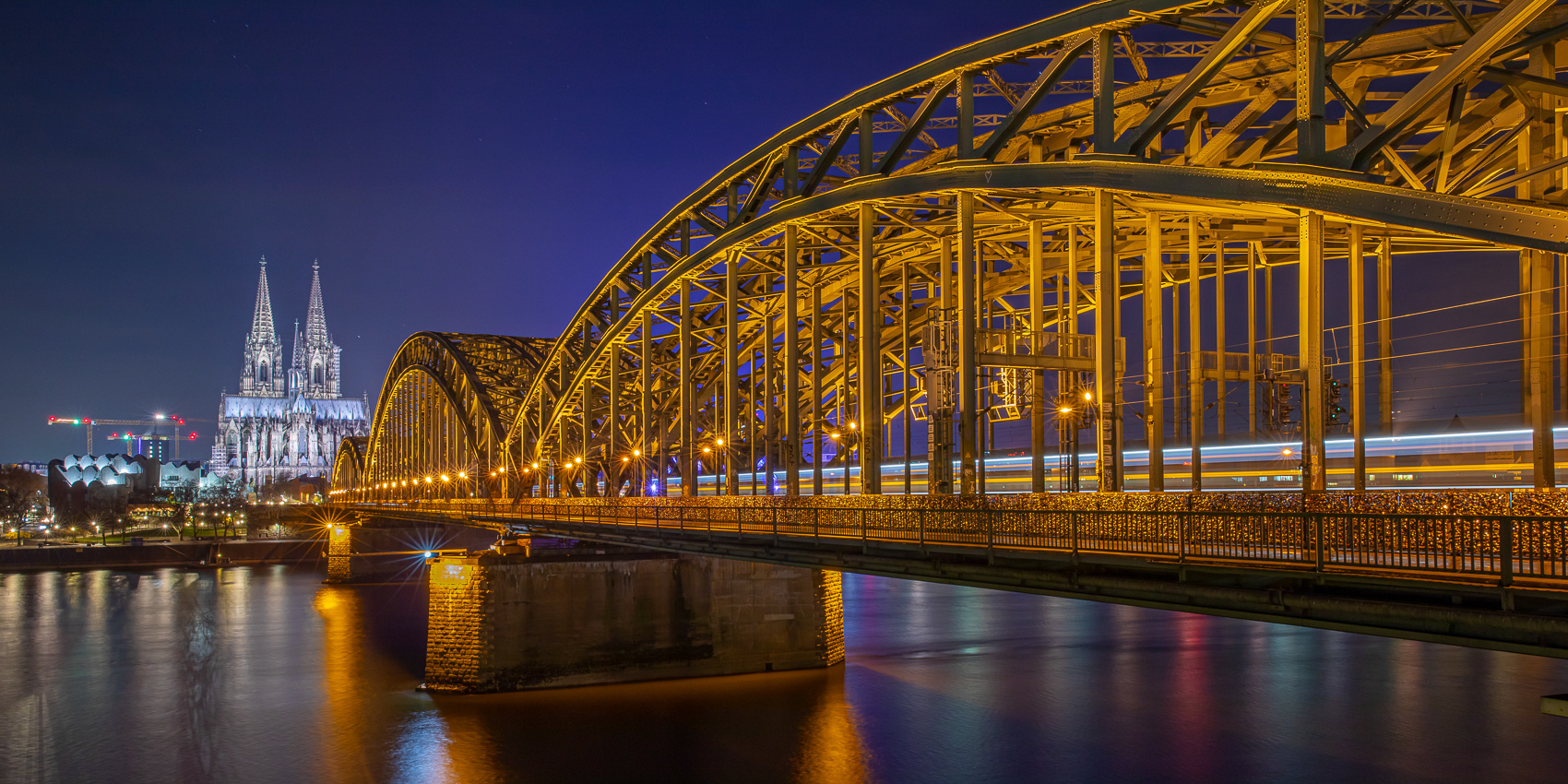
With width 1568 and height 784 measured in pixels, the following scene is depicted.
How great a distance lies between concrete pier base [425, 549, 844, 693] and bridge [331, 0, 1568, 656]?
2251 millimetres

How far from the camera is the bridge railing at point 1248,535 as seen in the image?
12625mm

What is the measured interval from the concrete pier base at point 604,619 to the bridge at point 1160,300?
7.39 ft

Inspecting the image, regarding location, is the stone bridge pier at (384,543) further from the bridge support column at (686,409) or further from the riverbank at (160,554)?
the bridge support column at (686,409)

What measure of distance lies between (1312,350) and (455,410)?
248ft

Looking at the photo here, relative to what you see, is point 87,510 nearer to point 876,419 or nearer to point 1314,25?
point 876,419

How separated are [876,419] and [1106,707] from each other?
12.2 meters

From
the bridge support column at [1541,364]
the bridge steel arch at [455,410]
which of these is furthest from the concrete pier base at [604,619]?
the bridge steel arch at [455,410]

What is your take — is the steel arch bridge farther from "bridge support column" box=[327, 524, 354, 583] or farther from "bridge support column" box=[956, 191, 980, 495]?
"bridge support column" box=[327, 524, 354, 583]

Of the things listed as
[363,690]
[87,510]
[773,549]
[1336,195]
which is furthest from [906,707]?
[87,510]

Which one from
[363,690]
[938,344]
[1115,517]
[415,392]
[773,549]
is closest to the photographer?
[1115,517]

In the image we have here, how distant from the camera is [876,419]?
33.9 m

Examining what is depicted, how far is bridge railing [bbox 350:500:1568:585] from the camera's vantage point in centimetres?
1262

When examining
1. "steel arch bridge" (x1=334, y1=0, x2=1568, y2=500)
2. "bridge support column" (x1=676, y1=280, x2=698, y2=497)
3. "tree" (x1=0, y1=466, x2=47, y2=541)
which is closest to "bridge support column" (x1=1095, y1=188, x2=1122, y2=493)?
"steel arch bridge" (x1=334, y1=0, x2=1568, y2=500)

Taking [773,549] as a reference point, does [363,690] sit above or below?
below
